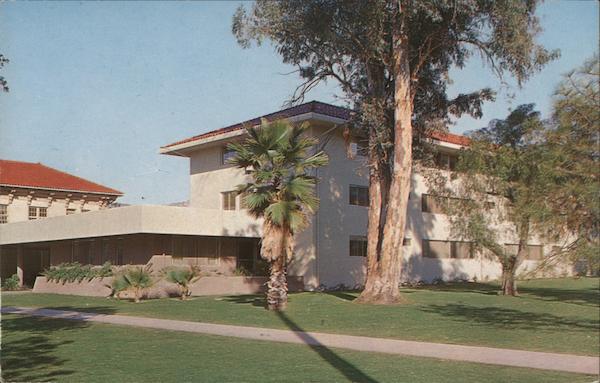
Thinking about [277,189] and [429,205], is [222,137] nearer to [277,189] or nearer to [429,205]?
[429,205]

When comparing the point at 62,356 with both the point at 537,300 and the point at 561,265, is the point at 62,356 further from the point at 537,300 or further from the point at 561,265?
the point at 537,300

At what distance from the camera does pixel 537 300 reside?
28.0 metres

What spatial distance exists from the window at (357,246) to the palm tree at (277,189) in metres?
13.7

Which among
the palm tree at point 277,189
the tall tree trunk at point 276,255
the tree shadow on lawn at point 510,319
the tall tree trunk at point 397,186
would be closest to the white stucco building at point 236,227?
the tall tree trunk at point 397,186

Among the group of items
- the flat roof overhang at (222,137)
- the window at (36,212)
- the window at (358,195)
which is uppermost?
the flat roof overhang at (222,137)

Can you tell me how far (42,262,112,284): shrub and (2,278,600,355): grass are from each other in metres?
3.77

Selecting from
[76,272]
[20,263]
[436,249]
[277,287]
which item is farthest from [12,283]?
[436,249]

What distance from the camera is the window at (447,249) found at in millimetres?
41984

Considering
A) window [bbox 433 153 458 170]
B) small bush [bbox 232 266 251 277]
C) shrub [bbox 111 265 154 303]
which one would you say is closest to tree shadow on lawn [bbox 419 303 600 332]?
shrub [bbox 111 265 154 303]

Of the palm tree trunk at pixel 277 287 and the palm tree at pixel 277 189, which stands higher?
the palm tree at pixel 277 189

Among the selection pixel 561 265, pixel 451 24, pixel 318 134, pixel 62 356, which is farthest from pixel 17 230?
pixel 561 265

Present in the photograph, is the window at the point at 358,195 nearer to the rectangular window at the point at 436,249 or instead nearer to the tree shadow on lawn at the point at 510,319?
the rectangular window at the point at 436,249

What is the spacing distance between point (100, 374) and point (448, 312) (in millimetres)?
14229

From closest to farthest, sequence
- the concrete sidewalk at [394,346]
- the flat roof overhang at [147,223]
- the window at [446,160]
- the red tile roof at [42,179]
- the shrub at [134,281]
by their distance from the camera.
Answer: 1. the concrete sidewalk at [394,346]
2. the shrub at [134,281]
3. the flat roof overhang at [147,223]
4. the window at [446,160]
5. the red tile roof at [42,179]
